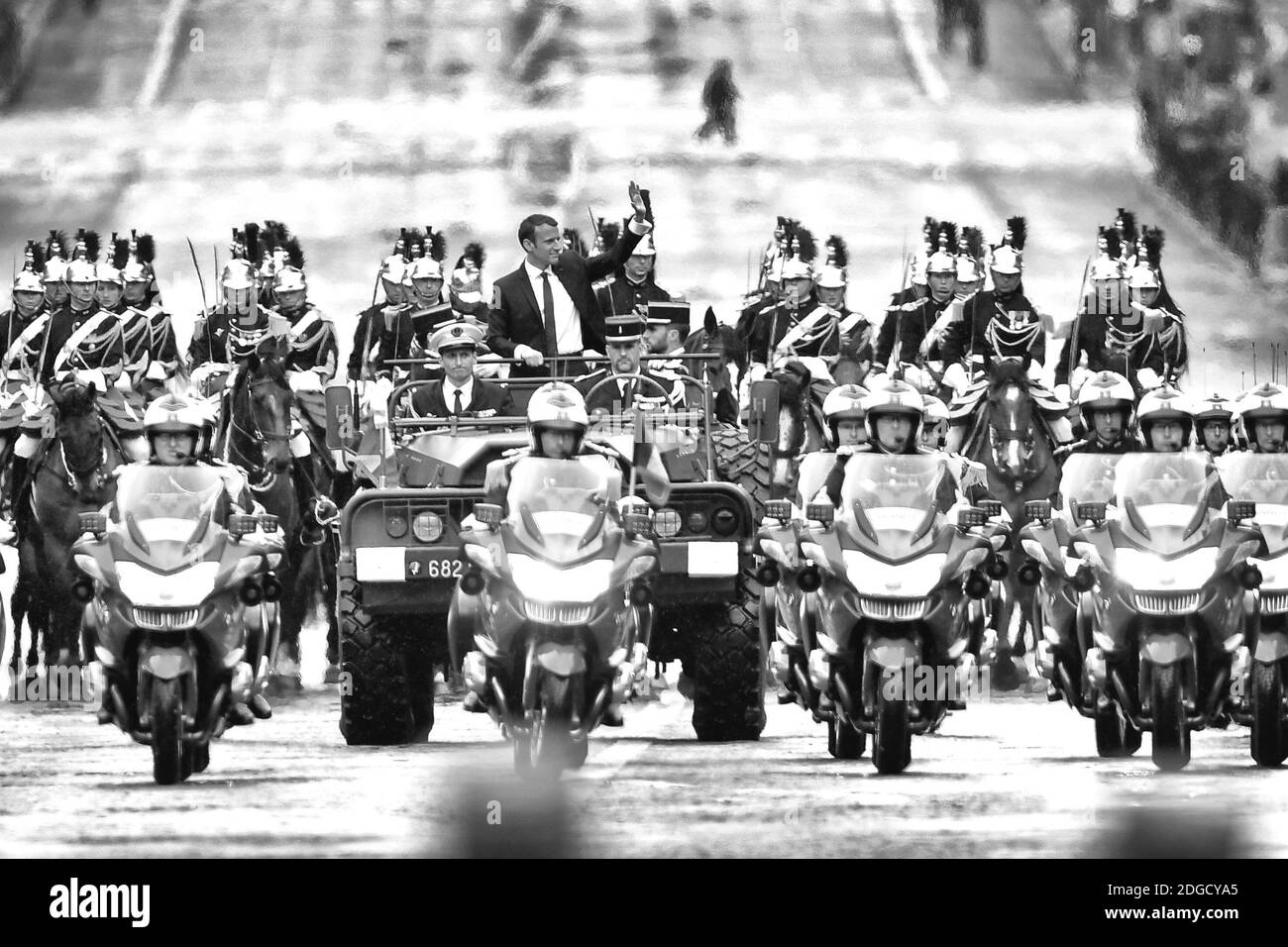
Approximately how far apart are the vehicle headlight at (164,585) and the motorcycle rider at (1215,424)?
6189mm

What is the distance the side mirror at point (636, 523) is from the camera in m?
17.0

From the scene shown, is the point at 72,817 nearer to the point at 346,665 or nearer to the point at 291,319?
the point at 346,665

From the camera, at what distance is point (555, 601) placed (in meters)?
16.7

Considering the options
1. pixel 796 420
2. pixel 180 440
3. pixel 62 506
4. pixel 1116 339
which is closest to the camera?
pixel 180 440

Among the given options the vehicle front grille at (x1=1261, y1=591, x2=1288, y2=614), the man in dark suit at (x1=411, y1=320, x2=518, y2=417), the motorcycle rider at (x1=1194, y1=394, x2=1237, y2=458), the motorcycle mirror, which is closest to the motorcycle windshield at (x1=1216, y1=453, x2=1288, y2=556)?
the vehicle front grille at (x1=1261, y1=591, x2=1288, y2=614)

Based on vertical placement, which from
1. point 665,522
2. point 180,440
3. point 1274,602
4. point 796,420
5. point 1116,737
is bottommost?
point 1116,737

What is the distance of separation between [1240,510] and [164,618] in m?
4.72

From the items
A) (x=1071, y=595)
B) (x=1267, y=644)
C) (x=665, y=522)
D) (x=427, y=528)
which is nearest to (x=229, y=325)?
(x=427, y=528)

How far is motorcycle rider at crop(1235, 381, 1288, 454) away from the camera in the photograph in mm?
18766

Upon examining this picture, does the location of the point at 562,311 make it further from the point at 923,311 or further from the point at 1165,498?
the point at 923,311

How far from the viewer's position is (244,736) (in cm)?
2050

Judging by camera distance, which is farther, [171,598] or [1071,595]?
[1071,595]

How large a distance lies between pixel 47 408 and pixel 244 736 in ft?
14.7
